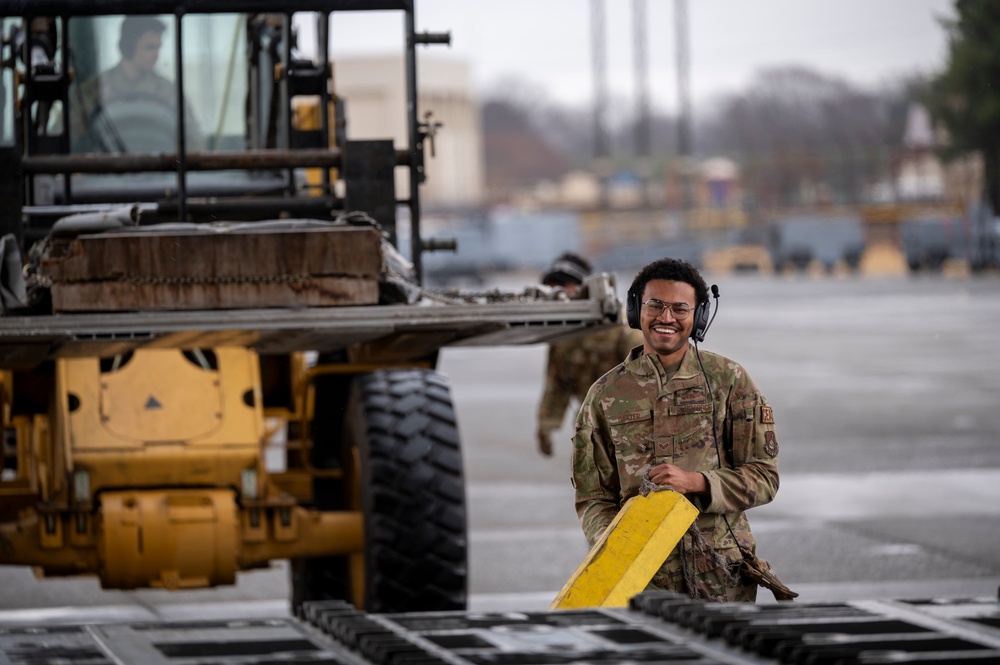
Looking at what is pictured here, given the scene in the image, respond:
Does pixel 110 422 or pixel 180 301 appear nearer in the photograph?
pixel 180 301

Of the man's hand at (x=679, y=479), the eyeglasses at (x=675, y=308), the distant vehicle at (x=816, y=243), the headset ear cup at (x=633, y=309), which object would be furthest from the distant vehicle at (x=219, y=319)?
the distant vehicle at (x=816, y=243)

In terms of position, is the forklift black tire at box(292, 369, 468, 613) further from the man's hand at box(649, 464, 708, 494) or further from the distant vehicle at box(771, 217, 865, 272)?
the distant vehicle at box(771, 217, 865, 272)

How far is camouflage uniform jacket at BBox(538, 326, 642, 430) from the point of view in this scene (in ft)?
31.7

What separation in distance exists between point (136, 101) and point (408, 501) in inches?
102

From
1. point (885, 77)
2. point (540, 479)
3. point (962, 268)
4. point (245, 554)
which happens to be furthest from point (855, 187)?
point (245, 554)

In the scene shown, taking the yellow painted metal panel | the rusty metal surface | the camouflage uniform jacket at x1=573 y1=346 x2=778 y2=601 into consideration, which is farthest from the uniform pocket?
the rusty metal surface

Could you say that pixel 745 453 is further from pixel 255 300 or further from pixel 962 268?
pixel 962 268

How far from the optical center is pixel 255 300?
6355 mm

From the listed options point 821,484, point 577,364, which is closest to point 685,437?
point 577,364

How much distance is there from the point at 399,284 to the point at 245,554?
1539mm

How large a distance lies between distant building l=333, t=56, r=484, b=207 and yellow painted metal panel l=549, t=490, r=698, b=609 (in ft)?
228

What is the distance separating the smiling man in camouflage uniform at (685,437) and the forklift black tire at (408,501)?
2.19m

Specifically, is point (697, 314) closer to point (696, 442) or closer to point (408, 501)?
point (696, 442)

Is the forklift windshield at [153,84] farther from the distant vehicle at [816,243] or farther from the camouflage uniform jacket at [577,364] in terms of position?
the distant vehicle at [816,243]
